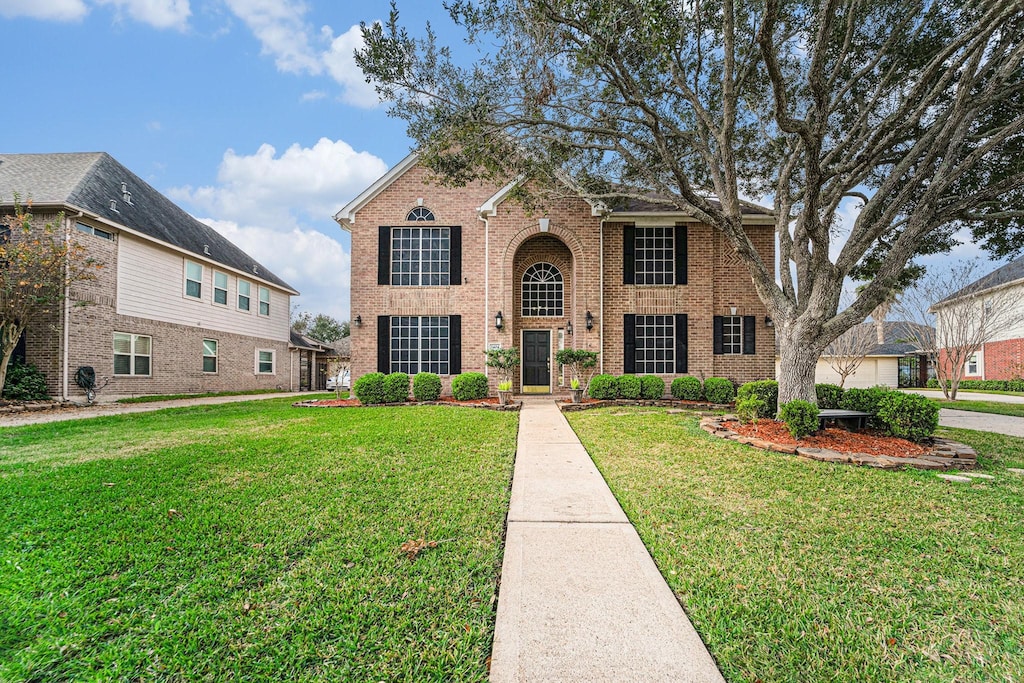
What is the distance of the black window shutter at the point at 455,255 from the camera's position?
1306cm

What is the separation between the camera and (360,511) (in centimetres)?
373

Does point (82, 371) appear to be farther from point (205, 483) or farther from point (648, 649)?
point (648, 649)

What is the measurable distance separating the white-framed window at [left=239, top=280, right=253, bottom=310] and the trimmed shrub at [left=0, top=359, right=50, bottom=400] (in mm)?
7694

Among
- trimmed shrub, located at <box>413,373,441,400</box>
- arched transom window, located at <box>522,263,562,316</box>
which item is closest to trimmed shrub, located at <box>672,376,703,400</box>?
arched transom window, located at <box>522,263,562,316</box>

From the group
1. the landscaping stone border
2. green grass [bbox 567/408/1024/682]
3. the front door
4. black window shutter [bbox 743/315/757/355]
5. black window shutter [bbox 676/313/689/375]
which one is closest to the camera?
green grass [bbox 567/408/1024/682]

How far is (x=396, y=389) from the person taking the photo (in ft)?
38.9

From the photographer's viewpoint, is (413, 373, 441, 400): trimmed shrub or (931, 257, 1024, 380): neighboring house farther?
(931, 257, 1024, 380): neighboring house

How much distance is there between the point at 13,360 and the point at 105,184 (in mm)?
5944

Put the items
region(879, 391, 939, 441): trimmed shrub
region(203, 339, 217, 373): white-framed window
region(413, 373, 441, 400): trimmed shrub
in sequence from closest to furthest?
region(879, 391, 939, 441): trimmed shrub
region(413, 373, 441, 400): trimmed shrub
region(203, 339, 217, 373): white-framed window

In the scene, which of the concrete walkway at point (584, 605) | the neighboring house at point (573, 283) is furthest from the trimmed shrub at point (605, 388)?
the concrete walkway at point (584, 605)

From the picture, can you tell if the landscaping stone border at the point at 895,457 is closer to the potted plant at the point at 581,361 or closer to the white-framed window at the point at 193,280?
the potted plant at the point at 581,361

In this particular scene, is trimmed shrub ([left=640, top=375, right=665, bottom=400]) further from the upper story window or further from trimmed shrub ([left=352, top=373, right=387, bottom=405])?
the upper story window

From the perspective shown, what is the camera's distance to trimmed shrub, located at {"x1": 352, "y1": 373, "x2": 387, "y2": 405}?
11.8m

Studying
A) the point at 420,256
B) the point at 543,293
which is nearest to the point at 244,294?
the point at 420,256
